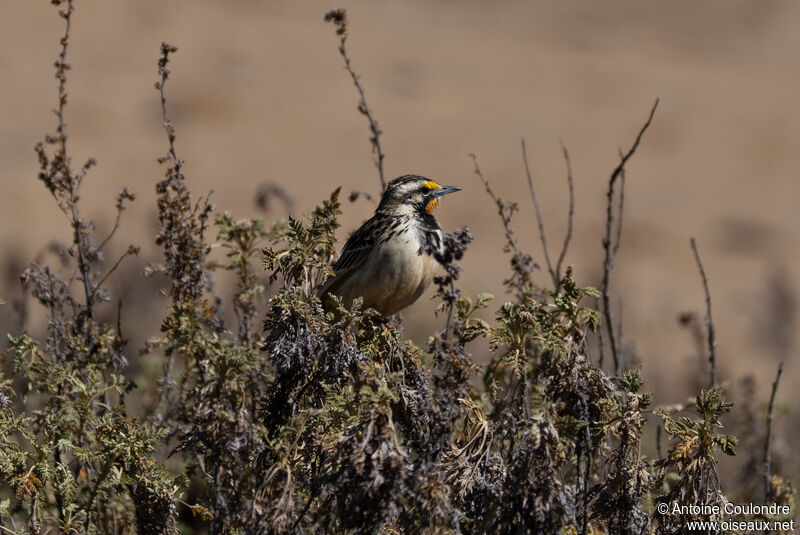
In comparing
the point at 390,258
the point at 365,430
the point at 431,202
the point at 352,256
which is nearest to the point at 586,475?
the point at 365,430

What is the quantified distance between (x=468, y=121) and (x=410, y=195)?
3200cm

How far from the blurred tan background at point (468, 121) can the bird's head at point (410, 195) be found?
10.5m

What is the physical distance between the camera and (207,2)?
152 feet

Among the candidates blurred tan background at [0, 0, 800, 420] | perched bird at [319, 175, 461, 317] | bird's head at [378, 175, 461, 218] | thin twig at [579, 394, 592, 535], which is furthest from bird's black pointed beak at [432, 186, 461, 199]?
blurred tan background at [0, 0, 800, 420]

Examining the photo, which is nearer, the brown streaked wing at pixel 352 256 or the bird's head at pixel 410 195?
the brown streaked wing at pixel 352 256

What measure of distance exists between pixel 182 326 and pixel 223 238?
95 cm

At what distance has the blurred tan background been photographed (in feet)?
87.4

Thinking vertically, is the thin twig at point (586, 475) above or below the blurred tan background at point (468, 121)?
below

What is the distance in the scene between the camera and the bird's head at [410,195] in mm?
5590

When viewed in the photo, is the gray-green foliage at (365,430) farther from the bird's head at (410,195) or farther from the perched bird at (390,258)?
the bird's head at (410,195)

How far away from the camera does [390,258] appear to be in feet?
16.8

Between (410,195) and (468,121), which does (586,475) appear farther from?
(468,121)

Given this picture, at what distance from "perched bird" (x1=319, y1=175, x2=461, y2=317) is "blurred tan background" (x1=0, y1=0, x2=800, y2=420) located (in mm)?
10755

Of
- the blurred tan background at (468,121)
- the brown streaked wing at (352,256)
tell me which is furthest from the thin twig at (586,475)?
the blurred tan background at (468,121)
